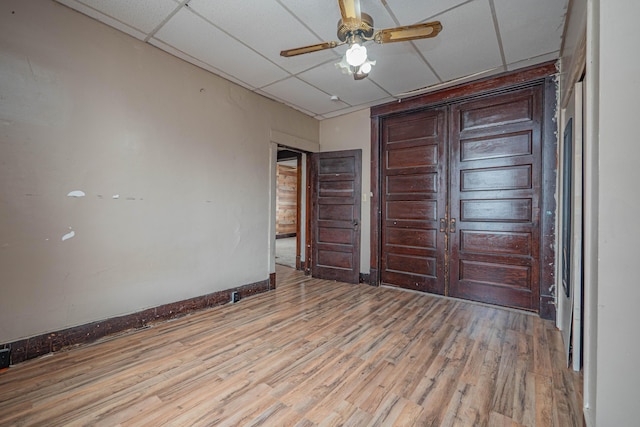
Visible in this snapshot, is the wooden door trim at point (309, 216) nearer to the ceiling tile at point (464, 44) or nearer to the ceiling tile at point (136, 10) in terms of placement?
the ceiling tile at point (464, 44)

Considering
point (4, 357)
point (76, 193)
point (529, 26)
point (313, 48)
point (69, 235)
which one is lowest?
point (4, 357)

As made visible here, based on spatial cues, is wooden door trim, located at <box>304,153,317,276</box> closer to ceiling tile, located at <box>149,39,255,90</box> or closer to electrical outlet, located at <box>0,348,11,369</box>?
ceiling tile, located at <box>149,39,255,90</box>

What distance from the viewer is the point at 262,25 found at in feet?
8.20

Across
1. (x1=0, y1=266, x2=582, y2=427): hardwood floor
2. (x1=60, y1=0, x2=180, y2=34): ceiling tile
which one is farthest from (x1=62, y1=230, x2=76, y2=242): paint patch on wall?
(x1=60, y1=0, x2=180, y2=34): ceiling tile

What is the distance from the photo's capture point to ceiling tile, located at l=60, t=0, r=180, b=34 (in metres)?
2.25

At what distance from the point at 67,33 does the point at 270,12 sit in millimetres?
1713

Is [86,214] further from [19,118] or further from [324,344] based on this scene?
[324,344]

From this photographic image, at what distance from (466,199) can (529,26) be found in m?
1.91

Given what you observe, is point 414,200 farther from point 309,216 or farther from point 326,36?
point 326,36

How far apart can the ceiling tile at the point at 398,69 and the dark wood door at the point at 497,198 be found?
27.0 inches

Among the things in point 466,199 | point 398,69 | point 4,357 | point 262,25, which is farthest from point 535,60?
Result: point 4,357

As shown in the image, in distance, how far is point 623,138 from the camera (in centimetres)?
127

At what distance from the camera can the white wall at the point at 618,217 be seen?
1.24 metres

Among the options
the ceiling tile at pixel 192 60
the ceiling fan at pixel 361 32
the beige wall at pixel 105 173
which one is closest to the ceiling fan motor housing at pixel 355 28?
the ceiling fan at pixel 361 32
